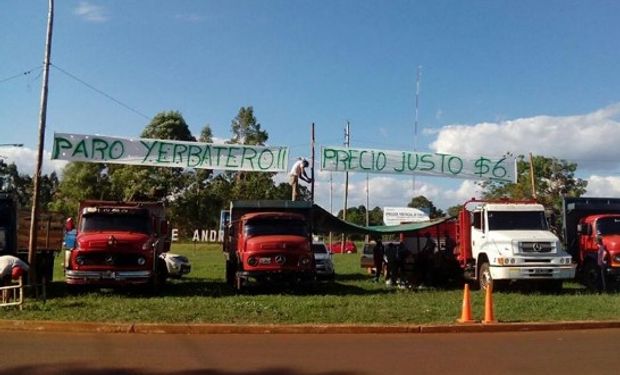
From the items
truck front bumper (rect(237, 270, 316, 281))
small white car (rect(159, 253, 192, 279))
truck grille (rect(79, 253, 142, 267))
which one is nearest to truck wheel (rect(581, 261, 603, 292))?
truck front bumper (rect(237, 270, 316, 281))

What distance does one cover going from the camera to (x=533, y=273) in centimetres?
1852

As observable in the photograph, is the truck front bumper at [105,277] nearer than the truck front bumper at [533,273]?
Yes

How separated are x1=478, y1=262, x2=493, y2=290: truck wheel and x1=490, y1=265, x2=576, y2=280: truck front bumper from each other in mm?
576

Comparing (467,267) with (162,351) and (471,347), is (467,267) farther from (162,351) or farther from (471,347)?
(162,351)

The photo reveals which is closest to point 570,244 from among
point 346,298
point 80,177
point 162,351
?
point 346,298

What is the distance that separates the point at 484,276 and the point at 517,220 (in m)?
1.94

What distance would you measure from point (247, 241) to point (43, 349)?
8.54m

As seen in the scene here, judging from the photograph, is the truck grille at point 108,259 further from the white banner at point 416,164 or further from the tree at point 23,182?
the tree at point 23,182

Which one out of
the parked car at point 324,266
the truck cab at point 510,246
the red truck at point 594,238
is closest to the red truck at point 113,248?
the parked car at point 324,266

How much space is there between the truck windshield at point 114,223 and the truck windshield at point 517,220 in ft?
33.3

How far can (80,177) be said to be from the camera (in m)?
64.4

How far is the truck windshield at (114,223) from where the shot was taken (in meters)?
18.2

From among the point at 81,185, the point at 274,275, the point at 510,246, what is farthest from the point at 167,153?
the point at 81,185

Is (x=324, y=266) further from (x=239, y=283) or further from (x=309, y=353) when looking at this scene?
(x=309, y=353)
